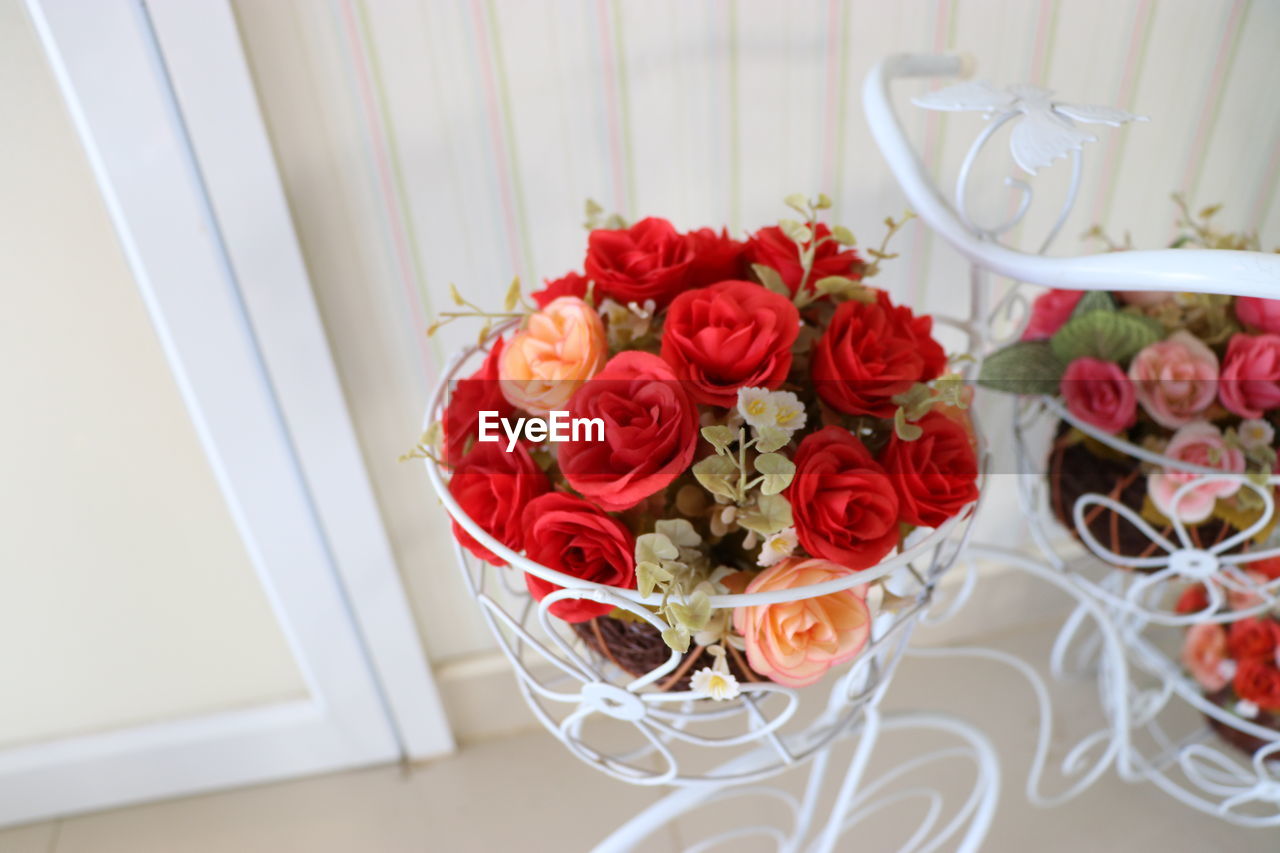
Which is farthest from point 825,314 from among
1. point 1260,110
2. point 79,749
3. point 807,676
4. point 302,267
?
point 79,749

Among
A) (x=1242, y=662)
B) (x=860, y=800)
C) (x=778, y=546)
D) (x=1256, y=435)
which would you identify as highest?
(x=778, y=546)

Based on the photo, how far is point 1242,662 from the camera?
3.18 ft

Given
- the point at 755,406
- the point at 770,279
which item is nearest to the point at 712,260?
the point at 770,279

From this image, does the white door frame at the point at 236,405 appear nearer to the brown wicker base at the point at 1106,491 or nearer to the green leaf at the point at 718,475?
the green leaf at the point at 718,475

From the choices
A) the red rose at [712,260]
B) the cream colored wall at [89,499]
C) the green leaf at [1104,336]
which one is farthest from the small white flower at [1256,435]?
the cream colored wall at [89,499]

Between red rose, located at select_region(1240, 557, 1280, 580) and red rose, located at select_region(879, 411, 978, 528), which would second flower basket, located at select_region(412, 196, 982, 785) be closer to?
red rose, located at select_region(879, 411, 978, 528)

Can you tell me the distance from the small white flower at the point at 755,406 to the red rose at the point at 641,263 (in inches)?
4.8

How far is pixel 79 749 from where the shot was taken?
44.8 inches

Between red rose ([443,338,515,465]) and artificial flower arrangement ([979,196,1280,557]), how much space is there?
18.0 inches

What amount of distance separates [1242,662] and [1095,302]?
518mm

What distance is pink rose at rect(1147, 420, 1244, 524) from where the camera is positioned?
716mm

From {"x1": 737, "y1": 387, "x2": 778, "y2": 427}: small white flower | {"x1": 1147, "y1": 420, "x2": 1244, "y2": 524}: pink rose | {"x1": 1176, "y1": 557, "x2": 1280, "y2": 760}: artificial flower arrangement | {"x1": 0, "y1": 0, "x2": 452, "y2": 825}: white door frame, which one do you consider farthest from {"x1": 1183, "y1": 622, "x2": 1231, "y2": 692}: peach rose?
{"x1": 0, "y1": 0, "x2": 452, "y2": 825}: white door frame

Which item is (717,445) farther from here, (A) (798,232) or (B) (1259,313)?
→ (B) (1259,313)

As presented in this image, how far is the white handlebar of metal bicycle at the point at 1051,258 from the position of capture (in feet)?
1.46
